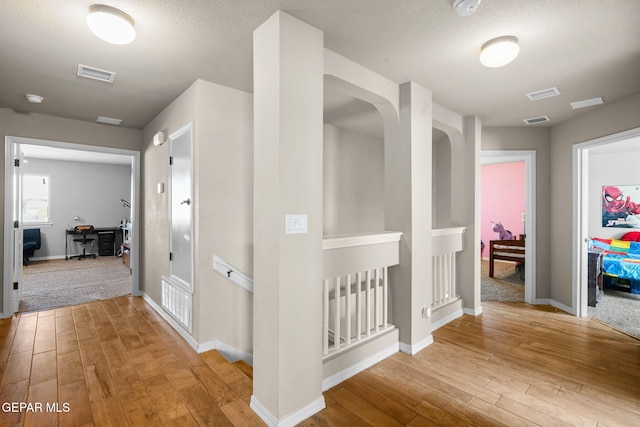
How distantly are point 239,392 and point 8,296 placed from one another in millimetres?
3298

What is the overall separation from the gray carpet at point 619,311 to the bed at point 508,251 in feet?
3.97

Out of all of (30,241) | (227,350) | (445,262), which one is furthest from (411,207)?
(30,241)

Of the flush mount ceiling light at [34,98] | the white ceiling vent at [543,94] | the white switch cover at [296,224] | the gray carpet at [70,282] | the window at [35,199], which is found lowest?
the gray carpet at [70,282]

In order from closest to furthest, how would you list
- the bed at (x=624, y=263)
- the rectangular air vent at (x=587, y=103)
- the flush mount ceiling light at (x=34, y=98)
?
the flush mount ceiling light at (x=34, y=98)
the rectangular air vent at (x=587, y=103)
the bed at (x=624, y=263)

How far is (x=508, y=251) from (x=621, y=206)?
220cm

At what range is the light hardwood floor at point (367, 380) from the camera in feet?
6.12

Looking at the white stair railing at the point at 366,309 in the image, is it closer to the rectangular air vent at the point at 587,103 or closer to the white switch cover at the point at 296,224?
the white switch cover at the point at 296,224

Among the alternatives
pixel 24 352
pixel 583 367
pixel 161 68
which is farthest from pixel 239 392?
pixel 583 367

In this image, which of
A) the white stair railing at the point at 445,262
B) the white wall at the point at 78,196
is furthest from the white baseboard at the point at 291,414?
the white wall at the point at 78,196

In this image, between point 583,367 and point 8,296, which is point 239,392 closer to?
point 583,367

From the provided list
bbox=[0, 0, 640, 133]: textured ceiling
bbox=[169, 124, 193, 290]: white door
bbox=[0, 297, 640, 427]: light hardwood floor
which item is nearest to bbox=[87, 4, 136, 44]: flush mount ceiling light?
bbox=[0, 0, 640, 133]: textured ceiling

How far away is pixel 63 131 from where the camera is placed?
3791 millimetres

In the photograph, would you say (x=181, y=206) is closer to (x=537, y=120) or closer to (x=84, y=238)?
(x=537, y=120)

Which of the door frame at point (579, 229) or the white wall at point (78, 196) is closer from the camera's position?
the door frame at point (579, 229)
